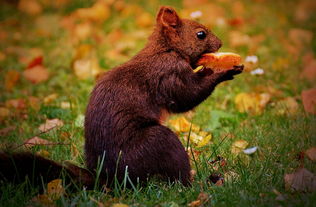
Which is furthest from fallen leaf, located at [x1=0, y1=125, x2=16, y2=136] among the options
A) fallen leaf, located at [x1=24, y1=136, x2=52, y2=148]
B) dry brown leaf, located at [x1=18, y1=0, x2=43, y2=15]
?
dry brown leaf, located at [x1=18, y1=0, x2=43, y2=15]

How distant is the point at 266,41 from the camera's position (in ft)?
20.3

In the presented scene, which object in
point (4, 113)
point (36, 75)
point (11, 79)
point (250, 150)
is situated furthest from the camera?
point (36, 75)

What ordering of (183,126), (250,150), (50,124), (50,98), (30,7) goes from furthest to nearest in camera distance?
(30,7) → (50,98) → (50,124) → (183,126) → (250,150)

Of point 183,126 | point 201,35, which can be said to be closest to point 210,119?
point 183,126

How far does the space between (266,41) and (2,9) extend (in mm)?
4177

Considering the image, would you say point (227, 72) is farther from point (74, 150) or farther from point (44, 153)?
point (44, 153)

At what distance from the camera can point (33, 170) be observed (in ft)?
9.00

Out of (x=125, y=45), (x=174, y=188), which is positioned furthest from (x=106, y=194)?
(x=125, y=45)

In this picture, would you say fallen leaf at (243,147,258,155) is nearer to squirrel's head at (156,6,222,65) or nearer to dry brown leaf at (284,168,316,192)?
dry brown leaf at (284,168,316,192)

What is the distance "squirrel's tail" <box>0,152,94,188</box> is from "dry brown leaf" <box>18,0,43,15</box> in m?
5.11

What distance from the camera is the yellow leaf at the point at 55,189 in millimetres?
2725

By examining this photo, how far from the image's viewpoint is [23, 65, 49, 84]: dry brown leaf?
526 cm

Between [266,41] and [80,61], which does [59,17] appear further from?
[266,41]

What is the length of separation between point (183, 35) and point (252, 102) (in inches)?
47.4
